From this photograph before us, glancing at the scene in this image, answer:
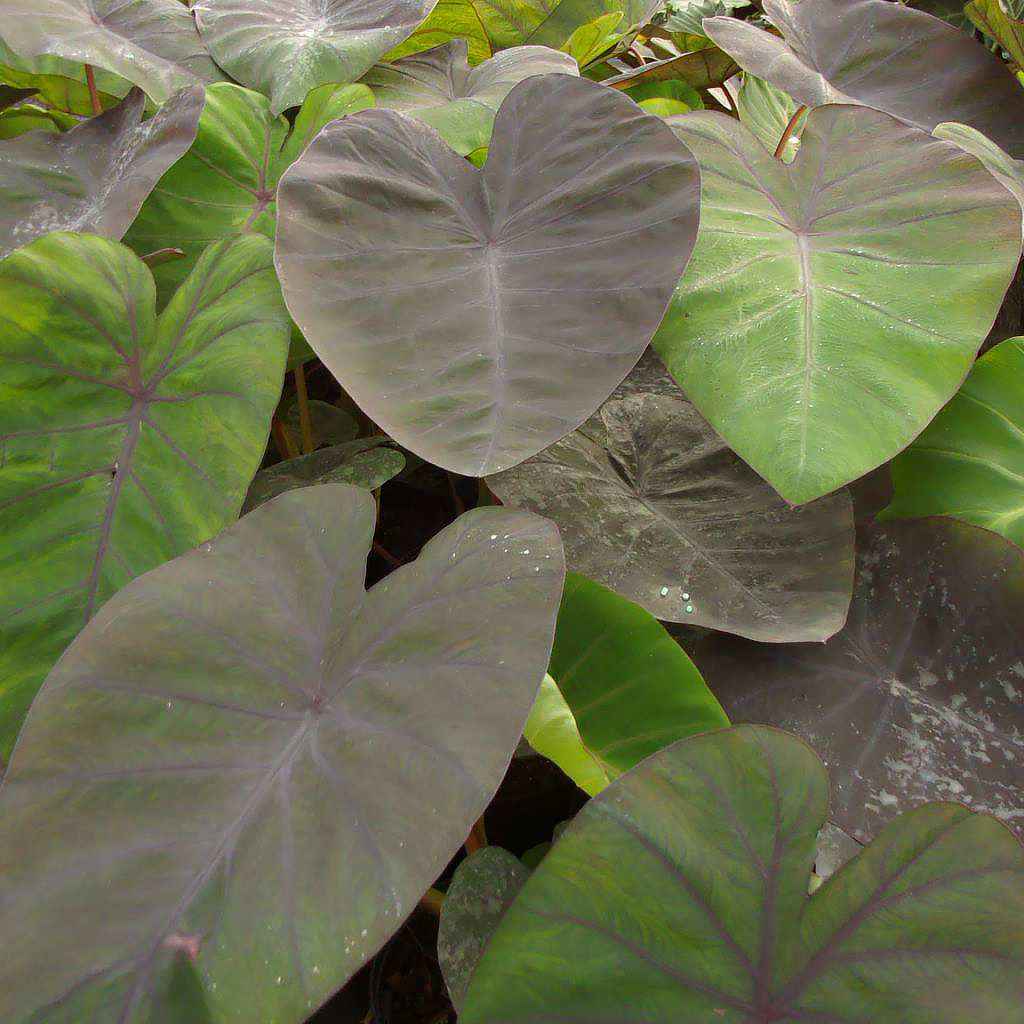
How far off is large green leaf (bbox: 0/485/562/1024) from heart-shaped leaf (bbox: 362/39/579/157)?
1.86 ft

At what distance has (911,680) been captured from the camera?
79 centimetres

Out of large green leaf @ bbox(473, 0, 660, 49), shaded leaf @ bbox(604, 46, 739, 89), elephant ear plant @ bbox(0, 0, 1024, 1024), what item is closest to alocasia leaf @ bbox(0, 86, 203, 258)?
elephant ear plant @ bbox(0, 0, 1024, 1024)

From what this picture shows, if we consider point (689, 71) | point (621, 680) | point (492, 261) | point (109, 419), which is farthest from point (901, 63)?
point (109, 419)

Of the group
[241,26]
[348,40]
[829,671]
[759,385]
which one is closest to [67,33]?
[241,26]

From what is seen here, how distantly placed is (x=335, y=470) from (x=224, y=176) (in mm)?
426

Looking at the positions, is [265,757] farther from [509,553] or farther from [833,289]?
[833,289]

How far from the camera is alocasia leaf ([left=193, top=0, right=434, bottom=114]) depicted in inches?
42.0

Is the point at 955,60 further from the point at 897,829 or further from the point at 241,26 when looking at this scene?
the point at 897,829

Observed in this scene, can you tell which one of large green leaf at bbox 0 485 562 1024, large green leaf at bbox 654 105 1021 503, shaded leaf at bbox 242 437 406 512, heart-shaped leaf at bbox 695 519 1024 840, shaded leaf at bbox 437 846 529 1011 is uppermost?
large green leaf at bbox 654 105 1021 503

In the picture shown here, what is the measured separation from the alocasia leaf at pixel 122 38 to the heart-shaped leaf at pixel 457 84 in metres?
0.25

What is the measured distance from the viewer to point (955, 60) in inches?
46.6

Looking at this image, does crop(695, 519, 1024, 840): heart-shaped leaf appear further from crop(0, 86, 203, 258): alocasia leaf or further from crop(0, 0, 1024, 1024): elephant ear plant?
crop(0, 86, 203, 258): alocasia leaf

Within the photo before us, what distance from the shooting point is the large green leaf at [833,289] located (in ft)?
2.25

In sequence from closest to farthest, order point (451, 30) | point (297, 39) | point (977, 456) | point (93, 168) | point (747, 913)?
point (747, 913) → point (977, 456) → point (93, 168) → point (297, 39) → point (451, 30)
